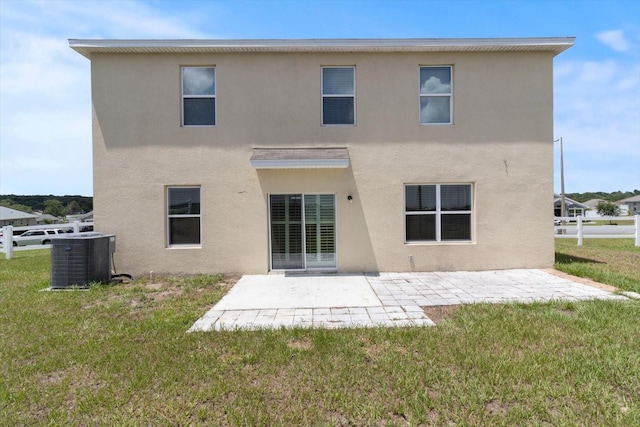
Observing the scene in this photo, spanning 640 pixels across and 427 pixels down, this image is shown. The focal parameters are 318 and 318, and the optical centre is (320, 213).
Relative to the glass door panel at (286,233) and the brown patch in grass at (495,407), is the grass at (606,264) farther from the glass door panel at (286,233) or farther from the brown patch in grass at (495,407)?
the glass door panel at (286,233)

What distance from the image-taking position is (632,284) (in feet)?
22.9

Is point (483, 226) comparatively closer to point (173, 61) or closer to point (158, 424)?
point (158, 424)

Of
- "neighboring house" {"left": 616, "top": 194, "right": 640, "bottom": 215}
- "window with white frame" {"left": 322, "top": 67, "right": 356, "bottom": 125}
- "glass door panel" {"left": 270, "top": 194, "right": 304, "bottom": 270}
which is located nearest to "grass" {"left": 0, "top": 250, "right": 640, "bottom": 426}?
"glass door panel" {"left": 270, "top": 194, "right": 304, "bottom": 270}

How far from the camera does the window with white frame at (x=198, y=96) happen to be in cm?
886

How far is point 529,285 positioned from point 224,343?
6.79 m

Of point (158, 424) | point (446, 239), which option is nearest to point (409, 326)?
point (158, 424)

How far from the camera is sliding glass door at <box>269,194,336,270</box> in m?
8.90

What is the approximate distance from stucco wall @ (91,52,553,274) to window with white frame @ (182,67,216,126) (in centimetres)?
21

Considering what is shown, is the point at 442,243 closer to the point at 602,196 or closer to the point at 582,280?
the point at 582,280

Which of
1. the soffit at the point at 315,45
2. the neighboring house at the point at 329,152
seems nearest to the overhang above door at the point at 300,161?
the neighboring house at the point at 329,152

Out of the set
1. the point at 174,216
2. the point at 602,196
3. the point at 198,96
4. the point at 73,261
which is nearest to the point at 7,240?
the point at 73,261

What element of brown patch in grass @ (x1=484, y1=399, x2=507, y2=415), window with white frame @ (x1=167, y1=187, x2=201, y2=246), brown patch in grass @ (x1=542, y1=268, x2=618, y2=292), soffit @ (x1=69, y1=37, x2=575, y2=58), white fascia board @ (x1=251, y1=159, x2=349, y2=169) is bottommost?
brown patch in grass @ (x1=484, y1=399, x2=507, y2=415)

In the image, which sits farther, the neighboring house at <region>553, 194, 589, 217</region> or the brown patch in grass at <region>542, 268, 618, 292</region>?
the neighboring house at <region>553, 194, 589, 217</region>

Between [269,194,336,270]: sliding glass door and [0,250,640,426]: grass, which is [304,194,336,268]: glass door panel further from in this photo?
[0,250,640,426]: grass
